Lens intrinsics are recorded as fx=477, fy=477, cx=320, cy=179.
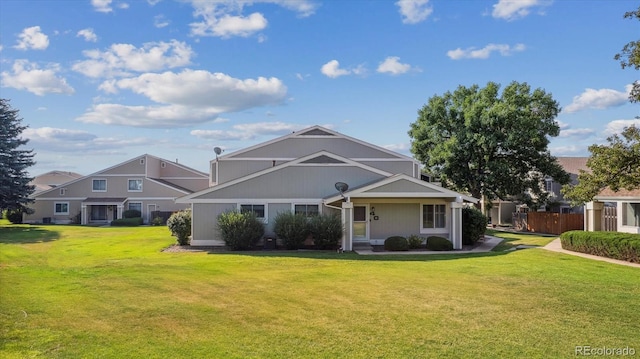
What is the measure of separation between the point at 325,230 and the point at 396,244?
11.0 feet

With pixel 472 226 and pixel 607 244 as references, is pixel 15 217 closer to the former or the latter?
pixel 472 226

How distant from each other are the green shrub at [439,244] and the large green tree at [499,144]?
18864 mm

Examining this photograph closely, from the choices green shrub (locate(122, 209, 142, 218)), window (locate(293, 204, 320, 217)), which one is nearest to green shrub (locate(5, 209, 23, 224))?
green shrub (locate(122, 209, 142, 218))

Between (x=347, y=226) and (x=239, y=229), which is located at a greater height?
(x=347, y=226)

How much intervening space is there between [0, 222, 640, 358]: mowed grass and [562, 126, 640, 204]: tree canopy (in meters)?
2.72

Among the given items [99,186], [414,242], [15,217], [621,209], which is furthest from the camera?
[99,186]

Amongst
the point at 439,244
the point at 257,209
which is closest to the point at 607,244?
the point at 439,244

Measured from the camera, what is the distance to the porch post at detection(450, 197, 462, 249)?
23.0m

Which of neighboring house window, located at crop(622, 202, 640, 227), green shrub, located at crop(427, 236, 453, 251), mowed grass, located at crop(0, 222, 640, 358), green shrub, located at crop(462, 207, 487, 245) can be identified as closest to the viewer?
mowed grass, located at crop(0, 222, 640, 358)

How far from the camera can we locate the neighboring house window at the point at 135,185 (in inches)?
1975

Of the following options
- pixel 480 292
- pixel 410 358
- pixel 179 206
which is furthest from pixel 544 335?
pixel 179 206

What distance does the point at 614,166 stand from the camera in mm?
15797

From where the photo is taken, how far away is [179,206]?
50.4m

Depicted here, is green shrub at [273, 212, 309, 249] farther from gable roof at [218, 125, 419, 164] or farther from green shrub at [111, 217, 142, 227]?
green shrub at [111, 217, 142, 227]
